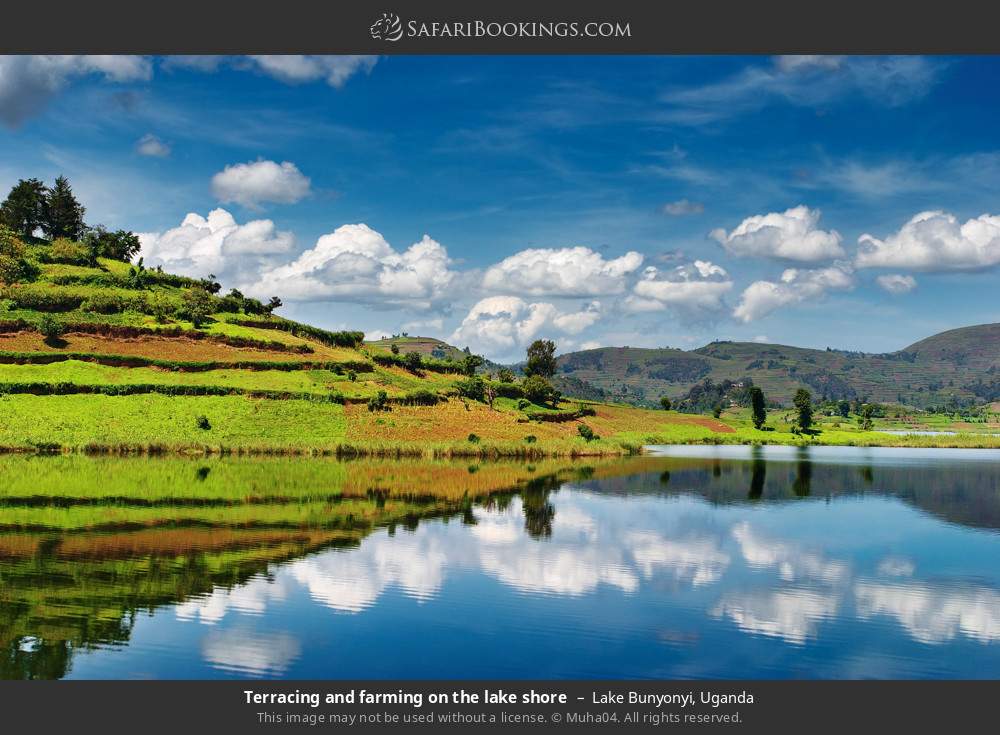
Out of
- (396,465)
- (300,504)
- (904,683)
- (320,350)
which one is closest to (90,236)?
(320,350)

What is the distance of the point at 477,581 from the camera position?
3212 centimetres

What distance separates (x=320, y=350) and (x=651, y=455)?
5528cm

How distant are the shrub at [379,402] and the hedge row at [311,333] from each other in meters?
35.2

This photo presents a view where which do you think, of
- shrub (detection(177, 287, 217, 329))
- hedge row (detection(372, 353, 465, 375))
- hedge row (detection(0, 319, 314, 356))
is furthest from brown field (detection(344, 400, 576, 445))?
shrub (detection(177, 287, 217, 329))

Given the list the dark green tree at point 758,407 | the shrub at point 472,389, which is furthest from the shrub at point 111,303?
the dark green tree at point 758,407

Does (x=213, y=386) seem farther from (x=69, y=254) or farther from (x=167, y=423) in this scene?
(x=69, y=254)

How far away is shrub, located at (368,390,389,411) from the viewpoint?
102 m

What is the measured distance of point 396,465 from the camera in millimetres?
79688

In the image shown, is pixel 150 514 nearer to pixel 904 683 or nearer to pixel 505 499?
pixel 505 499

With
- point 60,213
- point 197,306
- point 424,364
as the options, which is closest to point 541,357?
point 424,364

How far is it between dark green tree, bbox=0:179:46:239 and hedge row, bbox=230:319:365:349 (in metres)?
59.9

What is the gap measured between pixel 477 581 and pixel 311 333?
109m

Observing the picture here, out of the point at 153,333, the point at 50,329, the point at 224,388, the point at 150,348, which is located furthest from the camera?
the point at 153,333

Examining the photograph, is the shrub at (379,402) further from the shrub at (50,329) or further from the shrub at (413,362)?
the shrub at (50,329)
